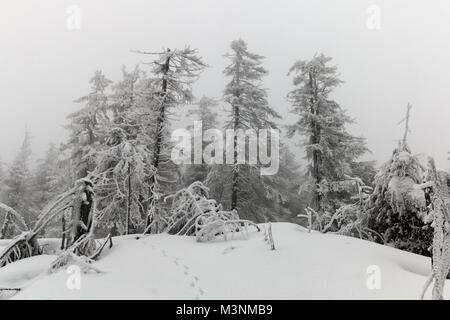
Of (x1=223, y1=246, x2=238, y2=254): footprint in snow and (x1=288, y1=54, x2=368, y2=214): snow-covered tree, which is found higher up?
(x1=288, y1=54, x2=368, y2=214): snow-covered tree

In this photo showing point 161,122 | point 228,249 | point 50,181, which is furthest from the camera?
point 50,181

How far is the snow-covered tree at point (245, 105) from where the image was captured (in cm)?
1891

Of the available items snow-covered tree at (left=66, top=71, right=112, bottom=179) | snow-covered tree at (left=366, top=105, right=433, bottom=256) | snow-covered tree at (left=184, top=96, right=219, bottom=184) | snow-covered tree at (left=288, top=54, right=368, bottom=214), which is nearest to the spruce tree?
snow-covered tree at (left=288, top=54, right=368, bottom=214)

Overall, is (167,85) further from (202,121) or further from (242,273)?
(242,273)

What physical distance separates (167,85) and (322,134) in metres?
9.47

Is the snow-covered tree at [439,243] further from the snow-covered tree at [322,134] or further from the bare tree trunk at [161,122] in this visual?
the snow-covered tree at [322,134]

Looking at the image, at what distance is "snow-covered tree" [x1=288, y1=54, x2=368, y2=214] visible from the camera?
17.5 m

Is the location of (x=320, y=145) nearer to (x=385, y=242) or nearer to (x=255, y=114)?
(x=255, y=114)

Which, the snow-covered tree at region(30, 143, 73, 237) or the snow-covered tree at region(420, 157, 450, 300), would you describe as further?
the snow-covered tree at region(30, 143, 73, 237)

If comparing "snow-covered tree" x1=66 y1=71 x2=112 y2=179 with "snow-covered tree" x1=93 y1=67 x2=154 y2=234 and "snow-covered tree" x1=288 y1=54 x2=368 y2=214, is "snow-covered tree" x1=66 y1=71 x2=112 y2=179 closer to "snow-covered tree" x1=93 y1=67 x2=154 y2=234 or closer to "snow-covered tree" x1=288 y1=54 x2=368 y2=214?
"snow-covered tree" x1=93 y1=67 x2=154 y2=234

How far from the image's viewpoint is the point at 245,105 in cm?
1916

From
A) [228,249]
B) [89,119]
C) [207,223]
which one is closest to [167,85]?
[89,119]

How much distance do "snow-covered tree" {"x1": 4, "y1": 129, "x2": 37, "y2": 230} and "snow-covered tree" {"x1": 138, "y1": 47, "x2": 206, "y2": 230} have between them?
1764 cm
